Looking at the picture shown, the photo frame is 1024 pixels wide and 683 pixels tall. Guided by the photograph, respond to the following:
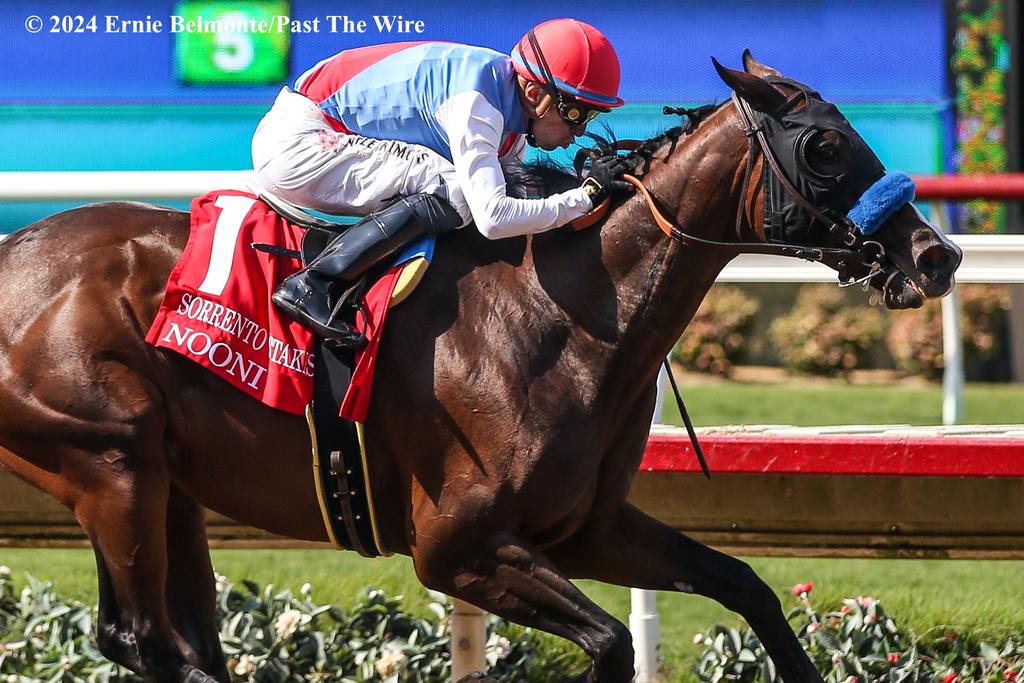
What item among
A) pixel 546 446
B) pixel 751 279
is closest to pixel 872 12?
pixel 751 279

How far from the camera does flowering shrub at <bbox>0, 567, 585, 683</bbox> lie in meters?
4.82

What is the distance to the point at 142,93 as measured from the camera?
5.50 metres

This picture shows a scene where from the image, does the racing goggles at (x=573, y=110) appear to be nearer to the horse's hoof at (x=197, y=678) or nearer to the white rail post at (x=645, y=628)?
the white rail post at (x=645, y=628)

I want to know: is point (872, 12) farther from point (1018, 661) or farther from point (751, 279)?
point (1018, 661)

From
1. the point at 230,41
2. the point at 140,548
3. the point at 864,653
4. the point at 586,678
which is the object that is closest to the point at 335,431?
the point at 140,548

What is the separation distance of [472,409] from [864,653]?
6.03ft

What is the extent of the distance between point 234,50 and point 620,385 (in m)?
2.51

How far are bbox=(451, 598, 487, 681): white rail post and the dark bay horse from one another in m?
0.60

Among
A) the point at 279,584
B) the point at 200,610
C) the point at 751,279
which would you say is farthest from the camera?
the point at 279,584

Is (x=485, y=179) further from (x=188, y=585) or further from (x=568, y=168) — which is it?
(x=188, y=585)

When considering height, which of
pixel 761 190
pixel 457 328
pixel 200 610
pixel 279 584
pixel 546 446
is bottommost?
pixel 279 584

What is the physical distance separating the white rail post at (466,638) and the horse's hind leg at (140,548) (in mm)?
856

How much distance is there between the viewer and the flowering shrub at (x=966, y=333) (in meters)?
12.3

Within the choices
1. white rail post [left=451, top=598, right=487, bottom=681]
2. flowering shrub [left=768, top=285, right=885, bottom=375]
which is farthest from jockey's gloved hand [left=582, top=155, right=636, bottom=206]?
flowering shrub [left=768, top=285, right=885, bottom=375]
